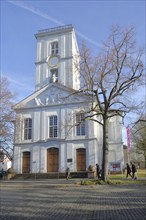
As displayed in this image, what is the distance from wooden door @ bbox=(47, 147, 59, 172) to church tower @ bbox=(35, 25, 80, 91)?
13.0m

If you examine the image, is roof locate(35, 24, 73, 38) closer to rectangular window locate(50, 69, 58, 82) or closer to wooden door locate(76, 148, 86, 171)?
rectangular window locate(50, 69, 58, 82)

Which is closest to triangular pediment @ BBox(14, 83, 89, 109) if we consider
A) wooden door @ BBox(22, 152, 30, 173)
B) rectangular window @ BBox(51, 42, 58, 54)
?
wooden door @ BBox(22, 152, 30, 173)

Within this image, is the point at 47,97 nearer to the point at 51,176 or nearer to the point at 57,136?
the point at 57,136

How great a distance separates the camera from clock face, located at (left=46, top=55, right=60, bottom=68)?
4454 centimetres

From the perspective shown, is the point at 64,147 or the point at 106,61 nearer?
the point at 106,61

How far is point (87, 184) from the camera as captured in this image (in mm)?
18906

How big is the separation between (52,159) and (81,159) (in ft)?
13.3

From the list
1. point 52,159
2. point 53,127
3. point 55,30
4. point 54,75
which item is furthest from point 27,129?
point 55,30

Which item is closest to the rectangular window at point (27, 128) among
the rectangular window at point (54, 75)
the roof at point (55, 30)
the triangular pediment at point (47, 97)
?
the triangular pediment at point (47, 97)

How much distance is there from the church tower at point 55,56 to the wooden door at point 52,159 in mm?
13035

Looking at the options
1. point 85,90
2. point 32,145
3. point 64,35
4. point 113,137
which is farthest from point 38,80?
point 85,90

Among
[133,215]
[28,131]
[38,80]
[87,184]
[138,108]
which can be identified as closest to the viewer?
[133,215]

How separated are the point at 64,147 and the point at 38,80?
15.8 meters

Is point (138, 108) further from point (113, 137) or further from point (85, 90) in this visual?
point (113, 137)
